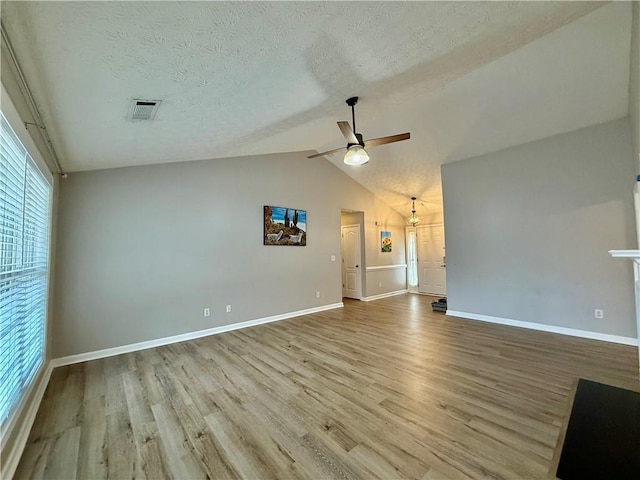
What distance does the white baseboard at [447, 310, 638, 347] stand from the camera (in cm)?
349

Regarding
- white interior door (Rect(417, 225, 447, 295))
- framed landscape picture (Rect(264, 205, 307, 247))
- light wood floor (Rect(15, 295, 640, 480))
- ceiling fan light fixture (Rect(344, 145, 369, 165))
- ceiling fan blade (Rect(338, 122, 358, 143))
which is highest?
ceiling fan blade (Rect(338, 122, 358, 143))

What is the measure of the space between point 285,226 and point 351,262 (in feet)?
8.81

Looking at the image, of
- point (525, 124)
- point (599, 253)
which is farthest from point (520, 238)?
point (525, 124)

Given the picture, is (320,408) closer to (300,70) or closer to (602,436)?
(602,436)

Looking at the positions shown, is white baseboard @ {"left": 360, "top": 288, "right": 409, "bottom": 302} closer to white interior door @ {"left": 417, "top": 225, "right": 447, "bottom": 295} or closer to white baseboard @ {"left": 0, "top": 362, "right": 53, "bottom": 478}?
white interior door @ {"left": 417, "top": 225, "right": 447, "bottom": 295}

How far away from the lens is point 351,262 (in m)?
7.19

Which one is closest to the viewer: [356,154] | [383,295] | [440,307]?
[356,154]

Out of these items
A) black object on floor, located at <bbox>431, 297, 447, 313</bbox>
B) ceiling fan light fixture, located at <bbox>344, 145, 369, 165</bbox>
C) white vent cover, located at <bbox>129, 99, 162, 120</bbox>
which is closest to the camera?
white vent cover, located at <bbox>129, 99, 162, 120</bbox>

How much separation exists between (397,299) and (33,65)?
7066 millimetres

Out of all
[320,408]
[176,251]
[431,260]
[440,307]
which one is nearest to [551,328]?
[440,307]

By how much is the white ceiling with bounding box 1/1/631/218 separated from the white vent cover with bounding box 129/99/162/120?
69mm

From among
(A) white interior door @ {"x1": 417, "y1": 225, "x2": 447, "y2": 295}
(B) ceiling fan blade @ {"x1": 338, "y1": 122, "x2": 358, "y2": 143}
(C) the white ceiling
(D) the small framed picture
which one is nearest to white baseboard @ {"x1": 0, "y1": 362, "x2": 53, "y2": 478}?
(C) the white ceiling

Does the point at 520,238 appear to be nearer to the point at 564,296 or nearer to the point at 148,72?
the point at 564,296

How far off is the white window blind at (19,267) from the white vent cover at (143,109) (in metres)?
0.72
